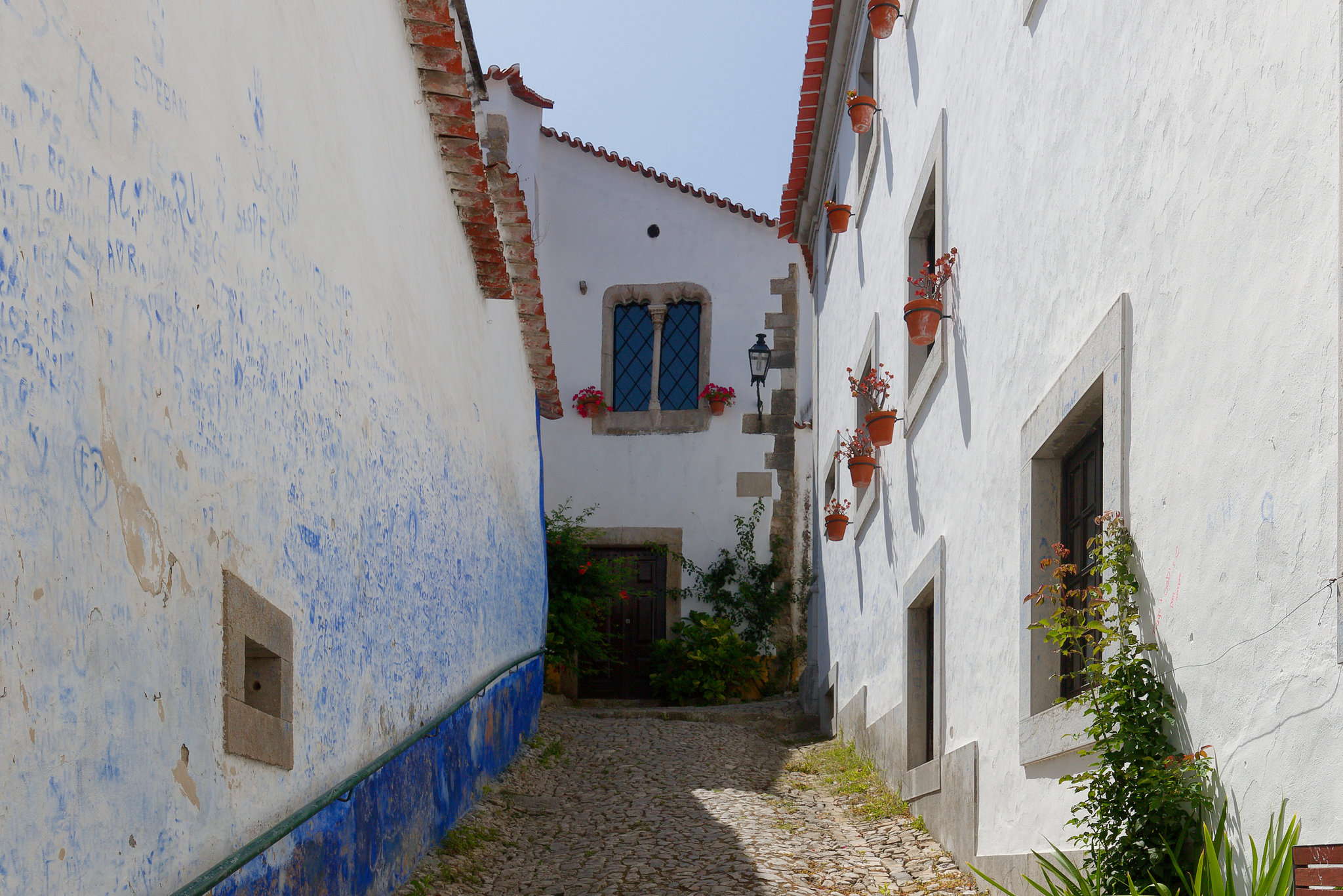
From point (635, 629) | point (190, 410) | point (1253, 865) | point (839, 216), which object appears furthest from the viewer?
point (635, 629)

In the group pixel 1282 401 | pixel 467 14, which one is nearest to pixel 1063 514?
pixel 1282 401

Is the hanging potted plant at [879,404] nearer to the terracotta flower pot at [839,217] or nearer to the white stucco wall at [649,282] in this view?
the terracotta flower pot at [839,217]

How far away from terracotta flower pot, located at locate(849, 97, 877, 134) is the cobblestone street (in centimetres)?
482

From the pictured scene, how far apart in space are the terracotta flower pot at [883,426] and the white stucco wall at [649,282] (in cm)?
700

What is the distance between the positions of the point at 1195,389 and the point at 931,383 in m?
3.56

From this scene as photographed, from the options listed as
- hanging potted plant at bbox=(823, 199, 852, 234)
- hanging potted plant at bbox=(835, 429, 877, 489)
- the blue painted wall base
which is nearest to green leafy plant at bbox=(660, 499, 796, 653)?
hanging potted plant at bbox=(823, 199, 852, 234)

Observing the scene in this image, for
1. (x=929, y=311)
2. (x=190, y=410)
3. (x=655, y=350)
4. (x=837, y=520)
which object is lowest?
(x=837, y=520)

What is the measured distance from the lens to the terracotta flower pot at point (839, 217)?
10.3 m

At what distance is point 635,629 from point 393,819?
10.0m

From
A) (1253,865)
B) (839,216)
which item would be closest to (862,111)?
(839,216)

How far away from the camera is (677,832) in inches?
267

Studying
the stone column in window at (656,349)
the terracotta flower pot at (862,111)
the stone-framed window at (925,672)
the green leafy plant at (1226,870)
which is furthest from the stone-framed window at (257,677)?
the stone column in window at (656,349)

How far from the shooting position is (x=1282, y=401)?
8.77ft

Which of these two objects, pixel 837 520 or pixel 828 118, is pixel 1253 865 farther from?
pixel 828 118
